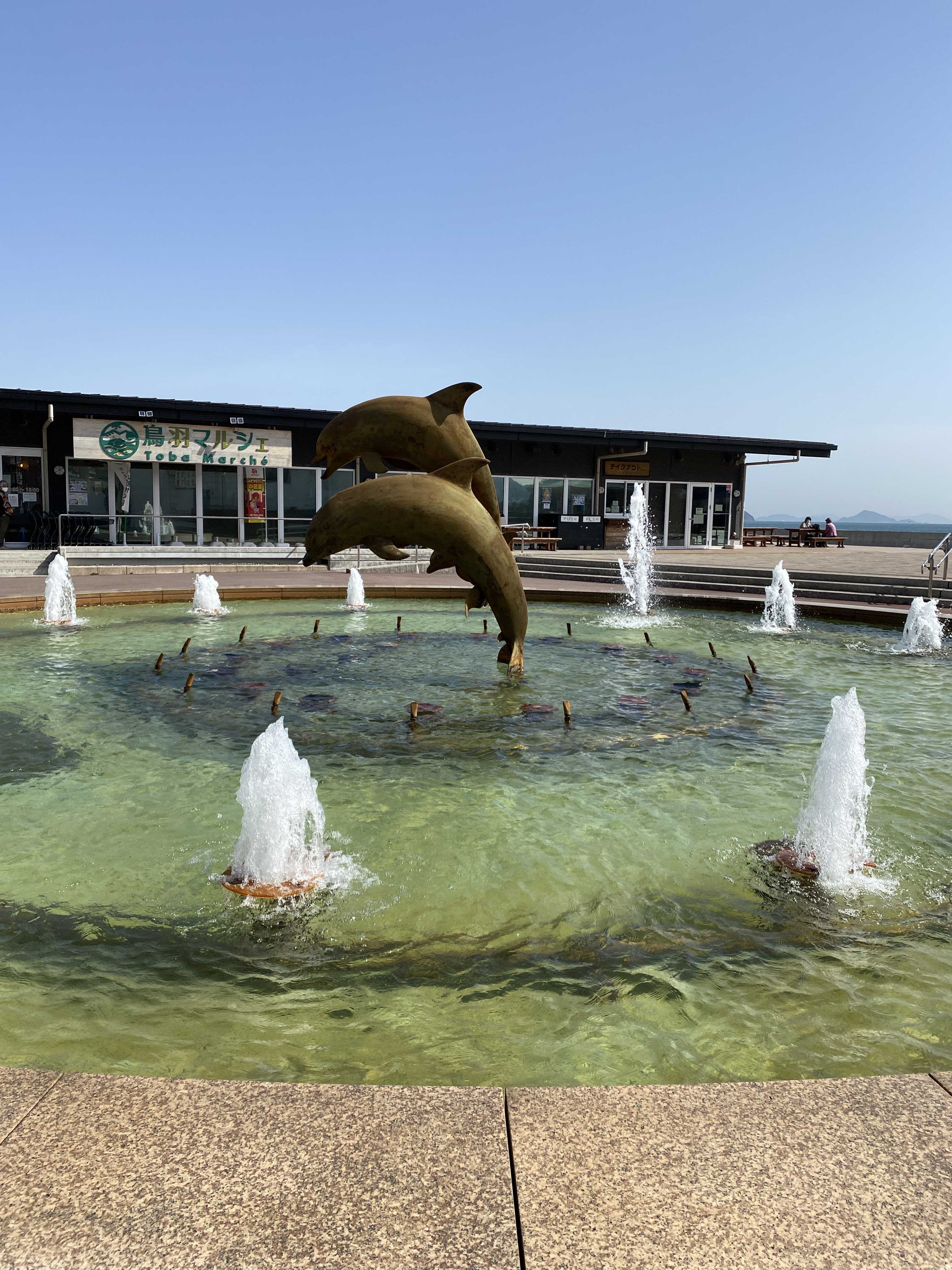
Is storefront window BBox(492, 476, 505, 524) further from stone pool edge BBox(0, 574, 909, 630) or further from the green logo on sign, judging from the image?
the green logo on sign

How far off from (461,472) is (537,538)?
21.7m

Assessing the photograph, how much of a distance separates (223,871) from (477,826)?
1.65 meters

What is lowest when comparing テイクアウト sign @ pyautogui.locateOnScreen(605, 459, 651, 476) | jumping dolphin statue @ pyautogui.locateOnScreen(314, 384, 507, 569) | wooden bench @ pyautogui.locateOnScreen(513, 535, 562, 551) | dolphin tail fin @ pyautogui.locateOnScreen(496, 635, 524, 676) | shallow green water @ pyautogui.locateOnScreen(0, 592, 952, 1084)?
shallow green water @ pyautogui.locateOnScreen(0, 592, 952, 1084)

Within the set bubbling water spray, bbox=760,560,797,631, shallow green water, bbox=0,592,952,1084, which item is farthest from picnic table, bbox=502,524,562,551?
shallow green water, bbox=0,592,952,1084

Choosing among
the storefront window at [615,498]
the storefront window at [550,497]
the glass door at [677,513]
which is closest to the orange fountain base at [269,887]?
the storefront window at [550,497]

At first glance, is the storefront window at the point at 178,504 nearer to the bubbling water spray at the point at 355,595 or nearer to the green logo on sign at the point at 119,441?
Answer: the green logo on sign at the point at 119,441

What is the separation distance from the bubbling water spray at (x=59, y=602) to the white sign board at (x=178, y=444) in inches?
436

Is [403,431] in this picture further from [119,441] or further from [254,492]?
[254,492]

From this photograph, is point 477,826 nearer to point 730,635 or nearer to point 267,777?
point 267,777

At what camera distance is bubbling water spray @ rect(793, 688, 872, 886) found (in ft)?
16.4

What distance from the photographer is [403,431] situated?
28.8ft

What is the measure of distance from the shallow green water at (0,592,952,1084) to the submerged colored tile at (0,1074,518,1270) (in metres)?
0.74

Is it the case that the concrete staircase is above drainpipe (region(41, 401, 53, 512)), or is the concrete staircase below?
below

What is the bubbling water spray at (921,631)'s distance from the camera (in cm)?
1249
